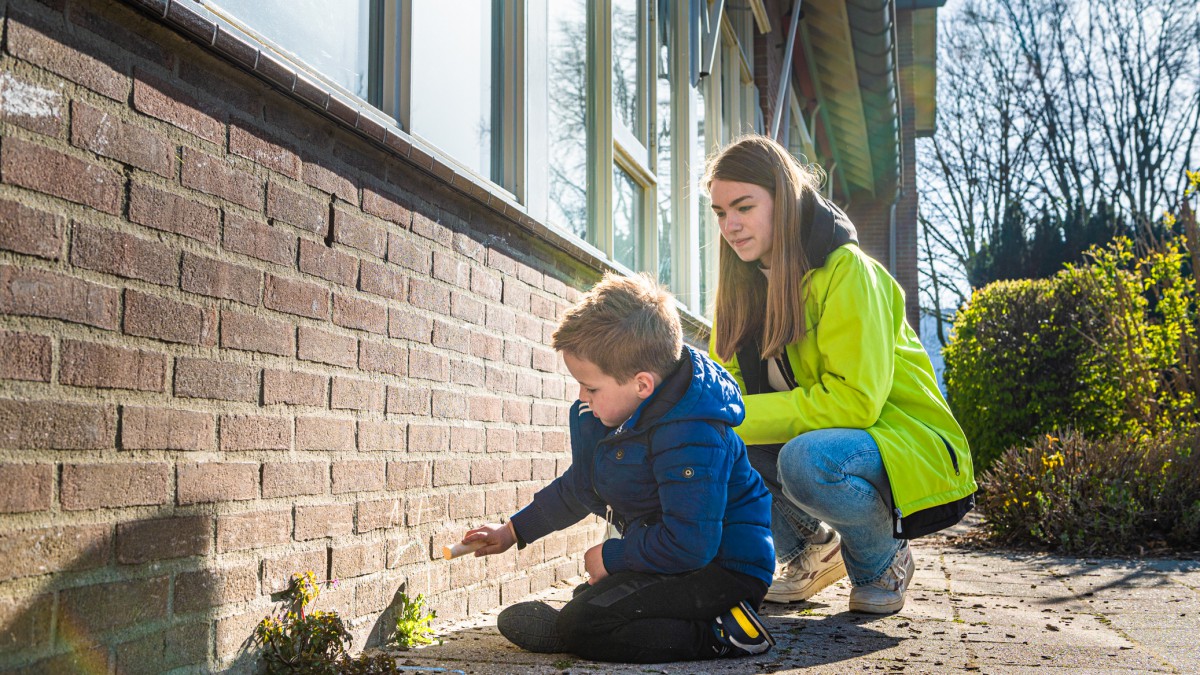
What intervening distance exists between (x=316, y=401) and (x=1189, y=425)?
6.20m

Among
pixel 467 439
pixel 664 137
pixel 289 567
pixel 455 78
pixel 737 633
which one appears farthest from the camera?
pixel 664 137

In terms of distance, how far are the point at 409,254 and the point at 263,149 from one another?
614 millimetres

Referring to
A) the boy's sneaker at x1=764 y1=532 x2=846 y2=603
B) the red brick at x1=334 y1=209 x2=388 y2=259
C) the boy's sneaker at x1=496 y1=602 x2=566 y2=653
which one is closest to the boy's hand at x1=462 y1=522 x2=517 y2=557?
the boy's sneaker at x1=496 y1=602 x2=566 y2=653

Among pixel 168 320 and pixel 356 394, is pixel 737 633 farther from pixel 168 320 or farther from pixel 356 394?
pixel 168 320

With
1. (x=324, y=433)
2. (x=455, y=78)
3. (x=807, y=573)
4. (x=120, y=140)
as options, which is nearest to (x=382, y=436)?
(x=324, y=433)

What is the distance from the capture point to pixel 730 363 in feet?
11.9

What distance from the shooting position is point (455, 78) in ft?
10.2

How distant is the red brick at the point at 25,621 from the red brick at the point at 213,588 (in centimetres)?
28

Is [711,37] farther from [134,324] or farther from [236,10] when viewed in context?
[134,324]

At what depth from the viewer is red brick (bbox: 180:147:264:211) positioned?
191 cm

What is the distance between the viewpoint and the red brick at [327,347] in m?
2.25

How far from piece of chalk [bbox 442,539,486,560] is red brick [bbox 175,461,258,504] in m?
0.54

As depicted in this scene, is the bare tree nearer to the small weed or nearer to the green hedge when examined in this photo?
the green hedge

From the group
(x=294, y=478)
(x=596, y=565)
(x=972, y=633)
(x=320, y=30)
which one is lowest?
(x=972, y=633)
